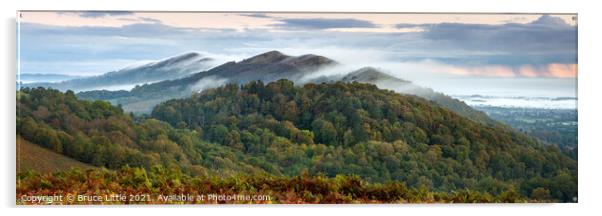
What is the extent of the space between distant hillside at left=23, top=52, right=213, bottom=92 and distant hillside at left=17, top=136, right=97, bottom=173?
61 centimetres

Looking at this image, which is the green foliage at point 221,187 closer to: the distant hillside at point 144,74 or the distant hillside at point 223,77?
the distant hillside at point 223,77

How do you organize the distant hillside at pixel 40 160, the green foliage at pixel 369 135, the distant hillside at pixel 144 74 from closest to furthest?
1. the distant hillside at pixel 40 160
2. the distant hillside at pixel 144 74
3. the green foliage at pixel 369 135

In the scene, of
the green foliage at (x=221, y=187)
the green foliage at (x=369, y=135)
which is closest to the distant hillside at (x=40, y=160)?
the green foliage at (x=221, y=187)

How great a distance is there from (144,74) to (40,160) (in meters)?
1.27

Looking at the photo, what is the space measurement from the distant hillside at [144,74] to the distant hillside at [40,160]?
2.00 ft

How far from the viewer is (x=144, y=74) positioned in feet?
32.4

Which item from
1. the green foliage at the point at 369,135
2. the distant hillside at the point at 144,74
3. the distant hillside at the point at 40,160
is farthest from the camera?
the green foliage at the point at 369,135

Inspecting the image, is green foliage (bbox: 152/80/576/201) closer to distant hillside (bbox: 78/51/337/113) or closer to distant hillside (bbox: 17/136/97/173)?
distant hillside (bbox: 78/51/337/113)

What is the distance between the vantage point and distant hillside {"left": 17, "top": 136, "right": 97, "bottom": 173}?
9.53 m

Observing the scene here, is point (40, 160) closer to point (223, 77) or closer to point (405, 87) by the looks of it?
point (223, 77)

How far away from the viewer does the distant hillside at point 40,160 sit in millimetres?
9531

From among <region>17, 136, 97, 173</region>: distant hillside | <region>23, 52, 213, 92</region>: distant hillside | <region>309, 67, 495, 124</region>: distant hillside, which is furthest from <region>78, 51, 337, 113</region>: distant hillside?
<region>17, 136, 97, 173</region>: distant hillside

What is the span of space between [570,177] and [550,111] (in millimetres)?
672

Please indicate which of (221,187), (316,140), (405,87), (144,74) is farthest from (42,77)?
(405,87)
